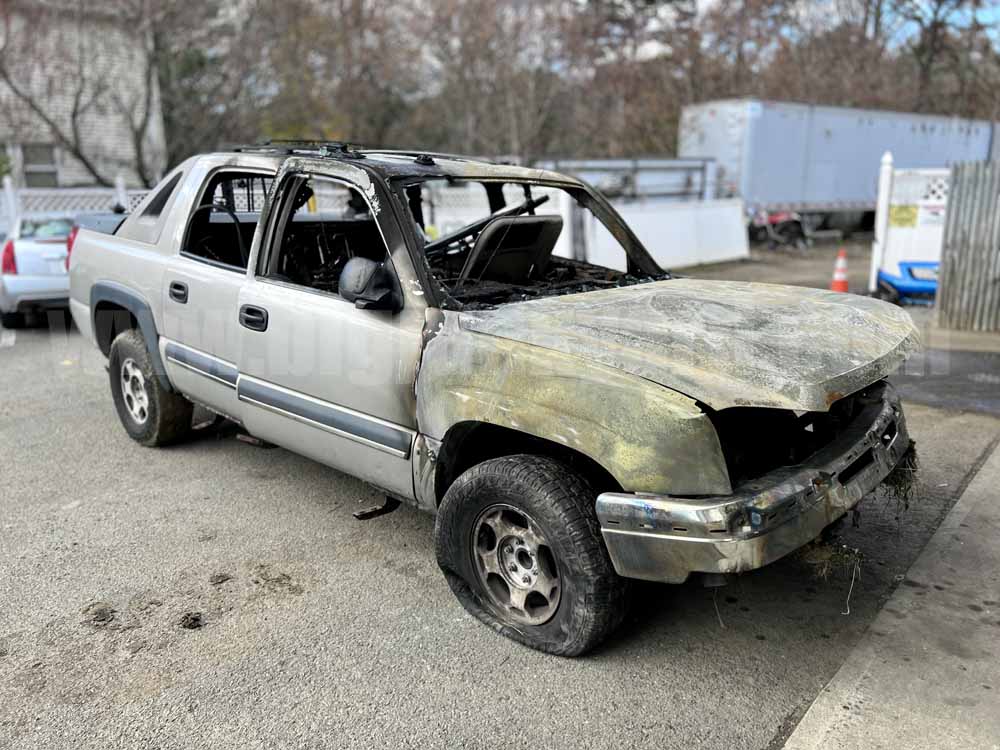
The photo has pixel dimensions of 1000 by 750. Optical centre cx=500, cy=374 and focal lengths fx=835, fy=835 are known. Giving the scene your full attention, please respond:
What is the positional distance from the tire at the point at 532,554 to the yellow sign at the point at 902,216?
8927 mm

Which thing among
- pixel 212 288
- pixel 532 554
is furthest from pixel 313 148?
pixel 532 554

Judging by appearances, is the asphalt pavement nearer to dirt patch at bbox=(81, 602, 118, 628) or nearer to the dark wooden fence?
dirt patch at bbox=(81, 602, 118, 628)

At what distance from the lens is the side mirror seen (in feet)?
11.1

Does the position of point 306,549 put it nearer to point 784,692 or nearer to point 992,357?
point 784,692

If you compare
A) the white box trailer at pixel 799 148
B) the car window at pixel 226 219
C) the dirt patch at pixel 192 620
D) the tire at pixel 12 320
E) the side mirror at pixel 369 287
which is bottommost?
the dirt patch at pixel 192 620

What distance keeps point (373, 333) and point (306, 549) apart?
1.18 metres

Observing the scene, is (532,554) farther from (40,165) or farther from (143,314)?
(40,165)

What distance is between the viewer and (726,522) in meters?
2.61

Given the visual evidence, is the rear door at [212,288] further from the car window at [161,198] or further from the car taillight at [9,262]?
the car taillight at [9,262]

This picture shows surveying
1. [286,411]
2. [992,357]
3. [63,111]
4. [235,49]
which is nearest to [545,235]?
[286,411]

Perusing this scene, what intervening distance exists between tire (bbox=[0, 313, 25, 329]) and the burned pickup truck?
608 centimetres

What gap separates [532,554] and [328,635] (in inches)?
34.8

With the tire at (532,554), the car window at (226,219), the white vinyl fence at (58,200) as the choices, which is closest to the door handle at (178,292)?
the car window at (226,219)

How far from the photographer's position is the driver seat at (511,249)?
4180mm
